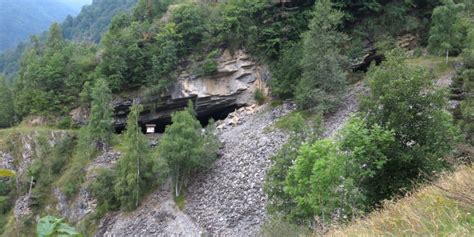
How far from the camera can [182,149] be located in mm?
31484

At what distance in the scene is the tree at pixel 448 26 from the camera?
115 feet

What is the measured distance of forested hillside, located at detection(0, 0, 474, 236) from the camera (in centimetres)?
1496

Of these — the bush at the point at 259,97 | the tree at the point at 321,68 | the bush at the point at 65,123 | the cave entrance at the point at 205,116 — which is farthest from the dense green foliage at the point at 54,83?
the tree at the point at 321,68

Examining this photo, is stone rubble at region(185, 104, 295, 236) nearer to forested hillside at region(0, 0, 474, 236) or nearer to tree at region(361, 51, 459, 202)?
forested hillside at region(0, 0, 474, 236)

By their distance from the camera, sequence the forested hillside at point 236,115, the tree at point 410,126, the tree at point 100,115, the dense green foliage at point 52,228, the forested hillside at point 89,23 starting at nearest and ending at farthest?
the dense green foliage at point 52,228 → the tree at point 410,126 → the forested hillside at point 236,115 → the tree at point 100,115 → the forested hillside at point 89,23

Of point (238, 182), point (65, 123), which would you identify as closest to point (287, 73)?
point (238, 182)

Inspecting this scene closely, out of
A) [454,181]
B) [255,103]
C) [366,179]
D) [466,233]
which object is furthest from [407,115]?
[255,103]

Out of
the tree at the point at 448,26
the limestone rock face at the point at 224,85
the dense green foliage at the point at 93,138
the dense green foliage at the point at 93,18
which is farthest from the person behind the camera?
the dense green foliage at the point at 93,18

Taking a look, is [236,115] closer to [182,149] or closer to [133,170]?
[182,149]

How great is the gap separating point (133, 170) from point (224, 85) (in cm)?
1517

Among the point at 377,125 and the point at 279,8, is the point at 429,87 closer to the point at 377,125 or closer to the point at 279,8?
the point at 377,125

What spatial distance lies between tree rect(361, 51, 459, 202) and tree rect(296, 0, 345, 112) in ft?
60.8

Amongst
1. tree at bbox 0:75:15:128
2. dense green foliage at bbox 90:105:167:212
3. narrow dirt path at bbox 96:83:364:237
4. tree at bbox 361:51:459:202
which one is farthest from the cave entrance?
tree at bbox 361:51:459:202

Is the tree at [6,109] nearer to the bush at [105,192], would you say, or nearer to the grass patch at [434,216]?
the bush at [105,192]
